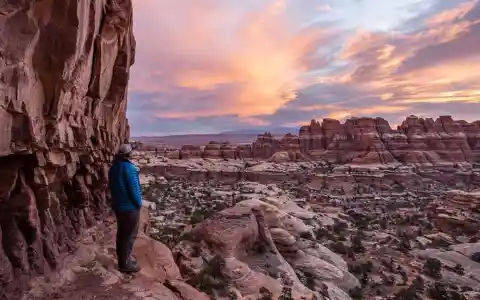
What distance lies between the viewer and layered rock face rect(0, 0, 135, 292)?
3.96 m

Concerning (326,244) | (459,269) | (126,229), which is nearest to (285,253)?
(326,244)

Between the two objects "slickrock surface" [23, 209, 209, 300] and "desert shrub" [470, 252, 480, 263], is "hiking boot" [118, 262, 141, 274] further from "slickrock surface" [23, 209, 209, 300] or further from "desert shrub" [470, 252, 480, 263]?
"desert shrub" [470, 252, 480, 263]

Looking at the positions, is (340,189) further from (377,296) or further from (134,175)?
(134,175)

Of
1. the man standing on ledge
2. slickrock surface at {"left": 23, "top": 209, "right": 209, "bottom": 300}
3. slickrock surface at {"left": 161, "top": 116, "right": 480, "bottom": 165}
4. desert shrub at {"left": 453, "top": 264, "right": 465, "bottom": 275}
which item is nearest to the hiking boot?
slickrock surface at {"left": 23, "top": 209, "right": 209, "bottom": 300}

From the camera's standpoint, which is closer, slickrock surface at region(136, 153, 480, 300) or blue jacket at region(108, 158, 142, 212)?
blue jacket at region(108, 158, 142, 212)

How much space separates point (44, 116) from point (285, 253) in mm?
11708

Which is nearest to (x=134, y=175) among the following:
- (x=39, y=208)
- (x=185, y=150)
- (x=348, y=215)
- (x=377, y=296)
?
(x=39, y=208)

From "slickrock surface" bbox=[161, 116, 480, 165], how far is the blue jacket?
58929mm

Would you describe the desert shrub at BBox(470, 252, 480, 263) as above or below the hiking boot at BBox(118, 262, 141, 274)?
below

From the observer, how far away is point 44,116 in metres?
4.82

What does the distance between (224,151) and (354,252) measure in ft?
184

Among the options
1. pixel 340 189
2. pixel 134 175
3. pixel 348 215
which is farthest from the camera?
pixel 340 189

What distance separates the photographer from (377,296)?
1422 centimetres

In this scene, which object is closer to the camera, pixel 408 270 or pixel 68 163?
pixel 68 163
